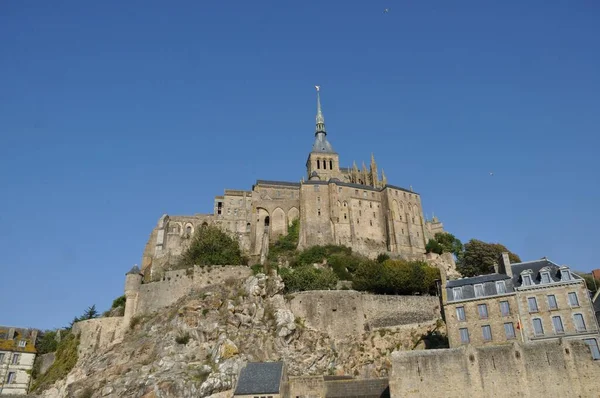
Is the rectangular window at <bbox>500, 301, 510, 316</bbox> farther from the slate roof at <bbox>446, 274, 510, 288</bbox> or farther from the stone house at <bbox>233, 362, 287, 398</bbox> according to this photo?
the stone house at <bbox>233, 362, 287, 398</bbox>

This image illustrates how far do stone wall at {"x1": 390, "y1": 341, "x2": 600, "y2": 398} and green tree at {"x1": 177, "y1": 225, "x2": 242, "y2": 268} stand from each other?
30109mm

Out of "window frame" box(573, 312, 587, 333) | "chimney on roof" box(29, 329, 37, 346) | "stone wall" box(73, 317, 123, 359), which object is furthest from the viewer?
"chimney on roof" box(29, 329, 37, 346)

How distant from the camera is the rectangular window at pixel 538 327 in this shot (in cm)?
3502

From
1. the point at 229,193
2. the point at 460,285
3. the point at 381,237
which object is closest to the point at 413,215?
the point at 381,237

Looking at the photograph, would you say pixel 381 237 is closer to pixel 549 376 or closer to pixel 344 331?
pixel 344 331

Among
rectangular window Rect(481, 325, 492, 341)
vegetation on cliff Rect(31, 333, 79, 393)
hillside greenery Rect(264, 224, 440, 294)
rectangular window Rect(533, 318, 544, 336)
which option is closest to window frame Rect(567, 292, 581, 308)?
rectangular window Rect(533, 318, 544, 336)

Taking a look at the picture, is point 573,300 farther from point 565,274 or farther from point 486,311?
point 486,311

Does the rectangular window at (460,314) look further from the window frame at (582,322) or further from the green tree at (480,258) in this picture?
the green tree at (480,258)

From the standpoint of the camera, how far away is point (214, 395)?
3969 centimetres

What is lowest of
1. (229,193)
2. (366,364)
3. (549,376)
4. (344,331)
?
(549,376)

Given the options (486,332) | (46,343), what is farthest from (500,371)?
(46,343)

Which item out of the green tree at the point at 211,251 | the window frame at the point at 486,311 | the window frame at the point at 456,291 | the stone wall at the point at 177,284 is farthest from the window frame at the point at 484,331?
the green tree at the point at 211,251

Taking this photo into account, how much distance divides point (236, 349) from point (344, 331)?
1053cm

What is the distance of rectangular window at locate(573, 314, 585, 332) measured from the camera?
34344 mm
